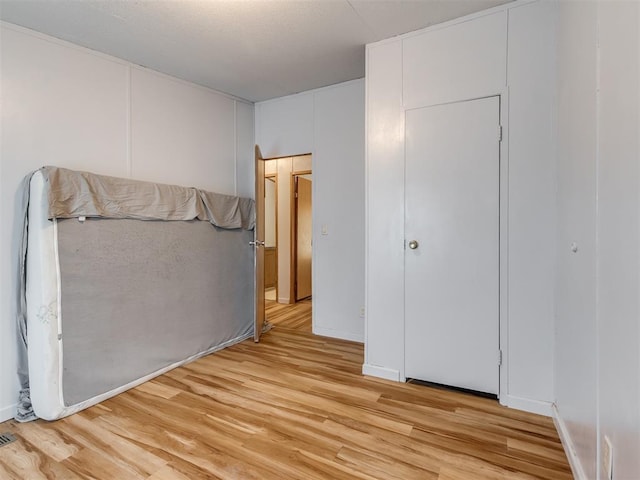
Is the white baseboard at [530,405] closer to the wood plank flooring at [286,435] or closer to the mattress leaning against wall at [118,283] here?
the wood plank flooring at [286,435]

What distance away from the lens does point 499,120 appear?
2152mm

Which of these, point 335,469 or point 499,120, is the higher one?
point 499,120

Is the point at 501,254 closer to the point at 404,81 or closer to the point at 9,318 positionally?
the point at 404,81

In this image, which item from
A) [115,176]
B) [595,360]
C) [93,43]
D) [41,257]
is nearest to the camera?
[595,360]

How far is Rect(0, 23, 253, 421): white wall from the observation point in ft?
6.83

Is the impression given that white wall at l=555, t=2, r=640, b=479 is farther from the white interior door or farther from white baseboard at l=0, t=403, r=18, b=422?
white baseboard at l=0, t=403, r=18, b=422

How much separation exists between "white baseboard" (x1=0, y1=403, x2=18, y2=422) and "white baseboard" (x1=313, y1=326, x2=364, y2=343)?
2447 millimetres

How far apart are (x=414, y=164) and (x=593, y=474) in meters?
1.89

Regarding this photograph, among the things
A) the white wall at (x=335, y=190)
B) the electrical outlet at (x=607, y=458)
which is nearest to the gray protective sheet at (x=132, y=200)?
the white wall at (x=335, y=190)

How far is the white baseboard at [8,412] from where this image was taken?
6.70 ft

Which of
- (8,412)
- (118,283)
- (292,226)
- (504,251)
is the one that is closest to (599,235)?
(504,251)

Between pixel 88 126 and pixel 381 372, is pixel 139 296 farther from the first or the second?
pixel 381 372

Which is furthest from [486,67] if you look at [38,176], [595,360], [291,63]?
[38,176]

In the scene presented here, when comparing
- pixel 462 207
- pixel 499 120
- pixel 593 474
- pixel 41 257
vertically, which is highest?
pixel 499 120
